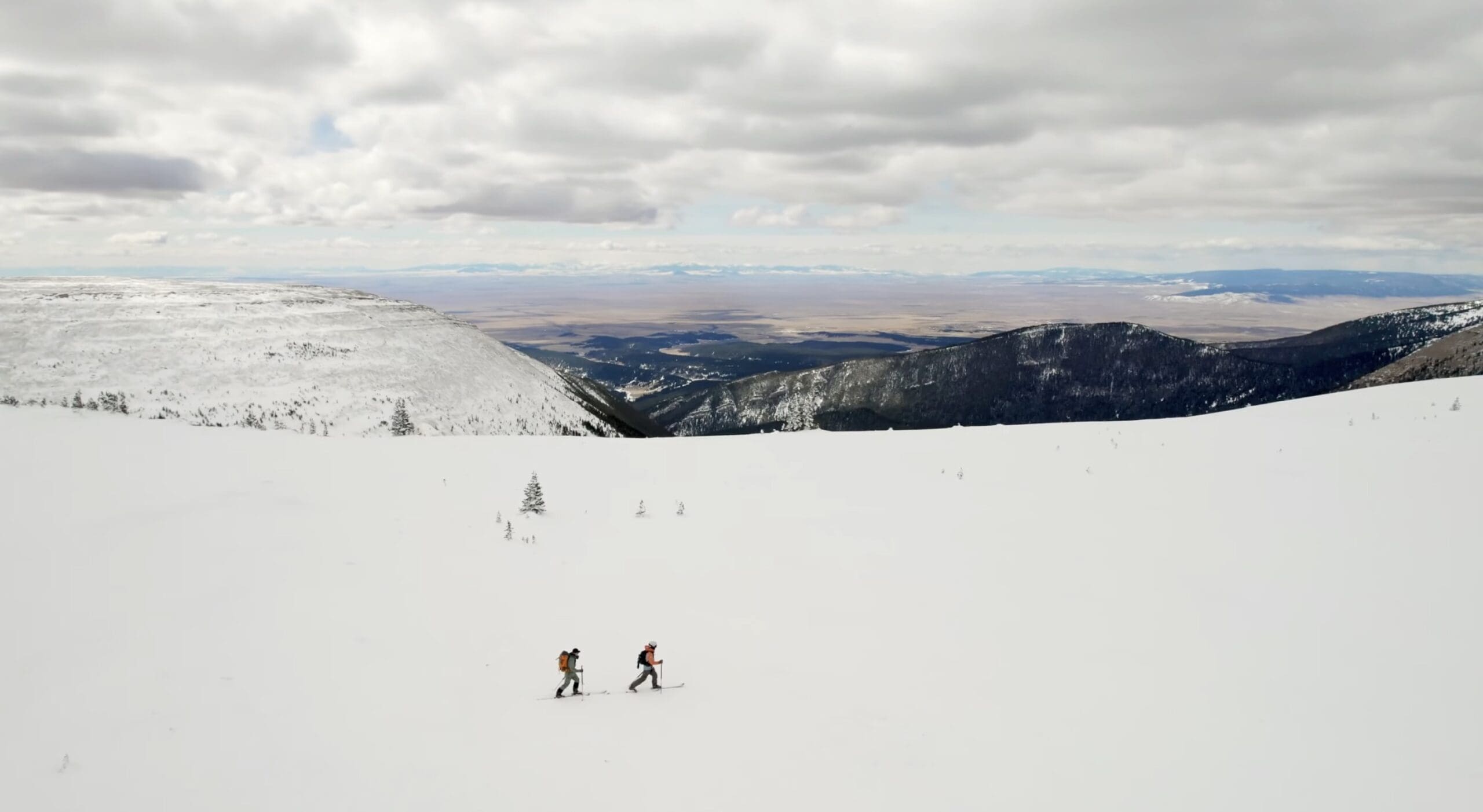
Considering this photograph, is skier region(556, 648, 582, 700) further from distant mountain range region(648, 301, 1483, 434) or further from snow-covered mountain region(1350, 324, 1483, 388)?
distant mountain range region(648, 301, 1483, 434)

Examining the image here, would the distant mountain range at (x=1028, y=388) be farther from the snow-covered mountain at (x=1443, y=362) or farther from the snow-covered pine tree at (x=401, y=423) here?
the snow-covered pine tree at (x=401, y=423)

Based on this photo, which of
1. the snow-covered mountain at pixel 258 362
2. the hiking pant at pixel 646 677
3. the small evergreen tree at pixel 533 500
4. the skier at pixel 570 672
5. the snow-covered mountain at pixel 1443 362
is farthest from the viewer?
the snow-covered mountain at pixel 1443 362

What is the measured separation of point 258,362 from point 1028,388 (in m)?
185

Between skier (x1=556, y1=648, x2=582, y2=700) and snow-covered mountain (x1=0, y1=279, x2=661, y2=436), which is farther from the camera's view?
snow-covered mountain (x1=0, y1=279, x2=661, y2=436)

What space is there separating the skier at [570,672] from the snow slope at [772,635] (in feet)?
0.76

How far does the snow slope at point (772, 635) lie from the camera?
6.62 metres

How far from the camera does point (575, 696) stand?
27.3ft

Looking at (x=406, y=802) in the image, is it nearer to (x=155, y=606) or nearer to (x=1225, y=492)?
(x=155, y=606)

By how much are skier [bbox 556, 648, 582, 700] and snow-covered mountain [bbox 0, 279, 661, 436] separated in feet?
132

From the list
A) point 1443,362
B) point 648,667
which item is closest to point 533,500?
point 648,667

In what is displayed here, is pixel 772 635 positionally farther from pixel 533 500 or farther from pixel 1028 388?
pixel 1028 388

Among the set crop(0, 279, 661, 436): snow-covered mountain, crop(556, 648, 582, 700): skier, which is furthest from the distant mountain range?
crop(556, 648, 582, 700): skier

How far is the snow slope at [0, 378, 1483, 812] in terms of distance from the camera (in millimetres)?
6625

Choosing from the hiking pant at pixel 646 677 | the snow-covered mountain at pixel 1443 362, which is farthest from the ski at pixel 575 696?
the snow-covered mountain at pixel 1443 362
